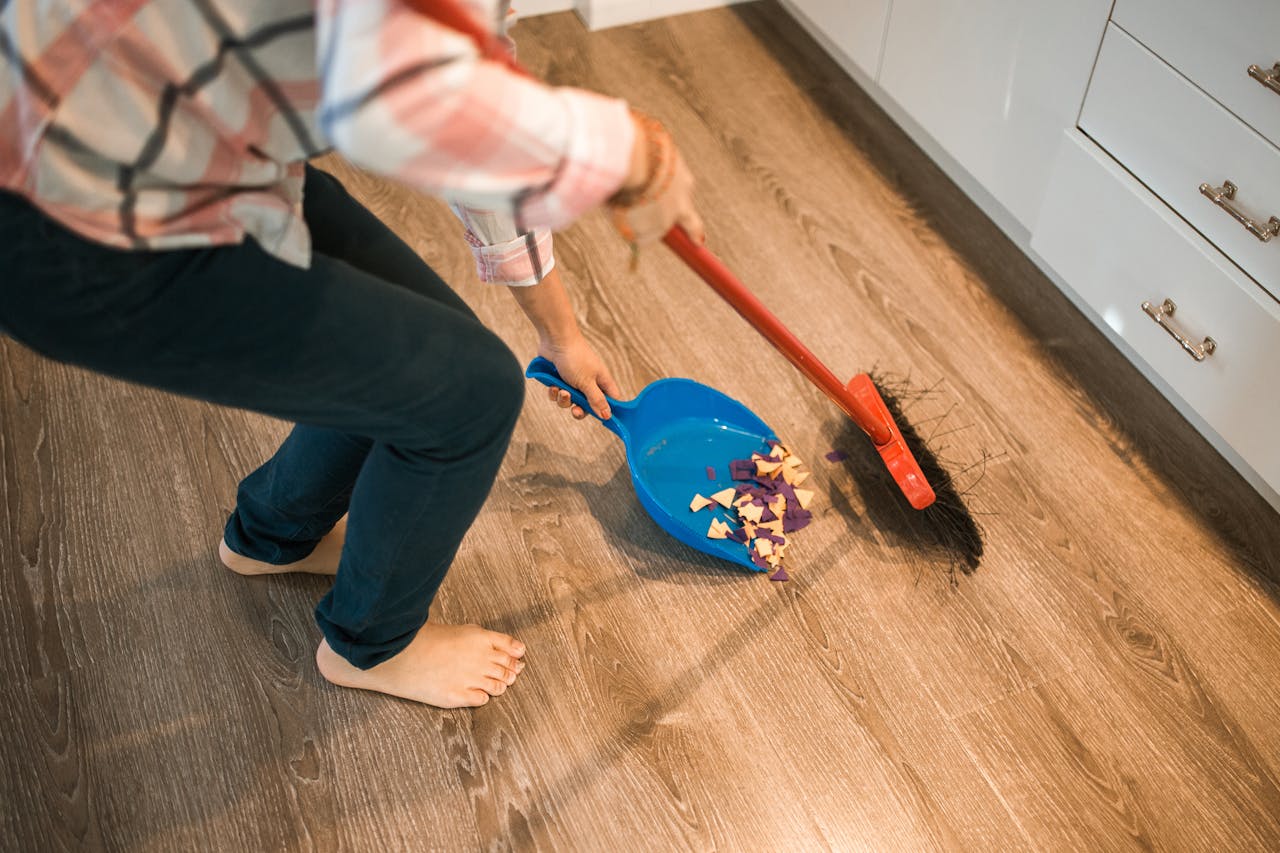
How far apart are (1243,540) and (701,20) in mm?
1436

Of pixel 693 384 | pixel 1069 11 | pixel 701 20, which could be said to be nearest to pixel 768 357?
pixel 693 384

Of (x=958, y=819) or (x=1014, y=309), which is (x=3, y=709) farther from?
(x=1014, y=309)

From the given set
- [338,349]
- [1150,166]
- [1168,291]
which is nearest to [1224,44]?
[1150,166]

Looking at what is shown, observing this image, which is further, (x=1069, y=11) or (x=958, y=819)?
(x=1069, y=11)

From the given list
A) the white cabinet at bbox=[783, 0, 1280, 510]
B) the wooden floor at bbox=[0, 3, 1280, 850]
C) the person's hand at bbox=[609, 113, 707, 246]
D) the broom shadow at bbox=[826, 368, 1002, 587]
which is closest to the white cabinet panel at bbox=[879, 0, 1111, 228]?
the white cabinet at bbox=[783, 0, 1280, 510]

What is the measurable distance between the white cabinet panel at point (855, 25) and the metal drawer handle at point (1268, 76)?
0.76m

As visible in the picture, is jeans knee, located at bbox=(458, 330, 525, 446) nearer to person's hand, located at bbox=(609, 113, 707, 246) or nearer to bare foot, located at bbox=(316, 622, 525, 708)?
person's hand, located at bbox=(609, 113, 707, 246)

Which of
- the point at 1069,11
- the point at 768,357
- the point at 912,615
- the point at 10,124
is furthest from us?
the point at 768,357

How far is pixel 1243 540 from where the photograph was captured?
132 centimetres

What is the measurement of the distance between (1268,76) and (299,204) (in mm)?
1011

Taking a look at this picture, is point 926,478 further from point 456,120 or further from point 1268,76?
point 456,120

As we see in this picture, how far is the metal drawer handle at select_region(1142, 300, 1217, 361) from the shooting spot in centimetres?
131

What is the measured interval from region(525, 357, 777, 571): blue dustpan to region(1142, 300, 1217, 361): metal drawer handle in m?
0.52

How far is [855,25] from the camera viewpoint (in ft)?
6.22
